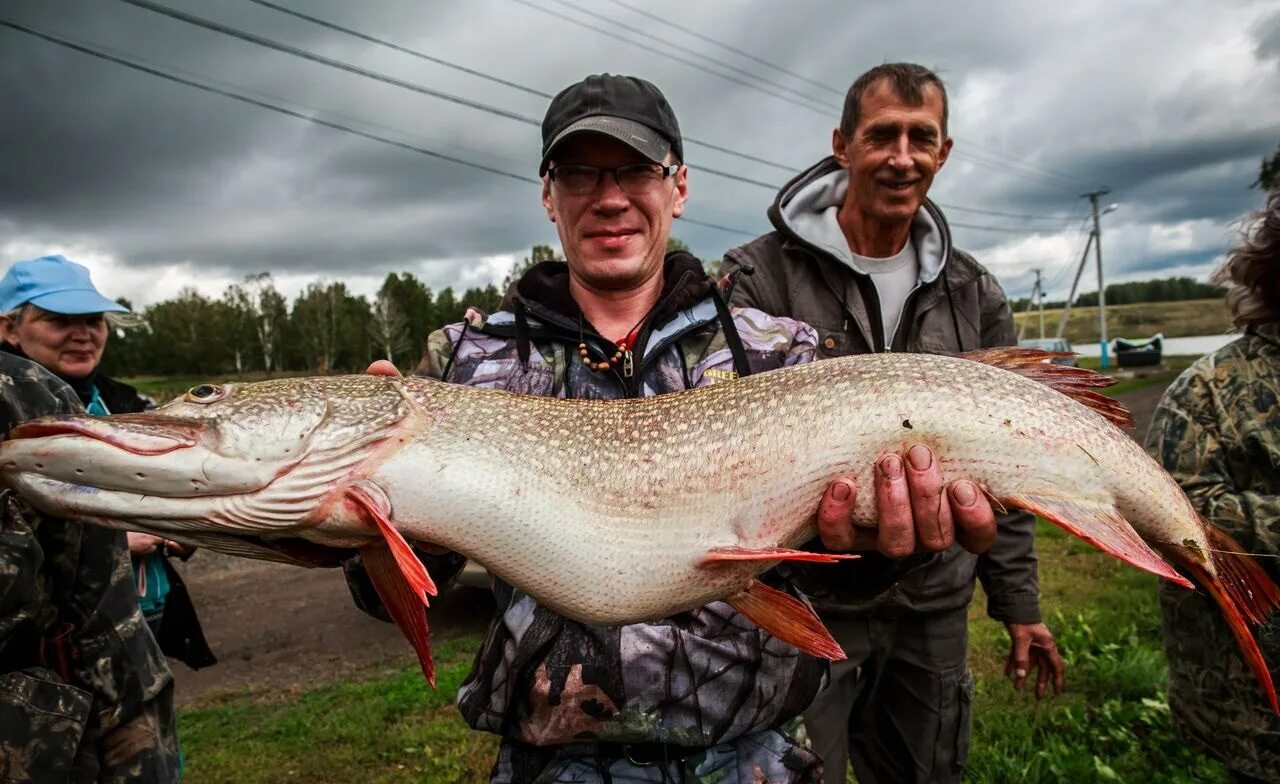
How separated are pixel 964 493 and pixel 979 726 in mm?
3192

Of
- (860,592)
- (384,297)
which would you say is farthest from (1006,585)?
(384,297)

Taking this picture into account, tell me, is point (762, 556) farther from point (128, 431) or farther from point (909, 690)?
point (909, 690)

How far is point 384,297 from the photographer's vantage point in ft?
185

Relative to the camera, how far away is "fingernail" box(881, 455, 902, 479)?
2.04 meters

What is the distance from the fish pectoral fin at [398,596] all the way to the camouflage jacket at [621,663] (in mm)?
234

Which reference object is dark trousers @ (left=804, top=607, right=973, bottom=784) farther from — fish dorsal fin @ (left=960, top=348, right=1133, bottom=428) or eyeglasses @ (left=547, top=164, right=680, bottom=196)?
eyeglasses @ (left=547, top=164, right=680, bottom=196)

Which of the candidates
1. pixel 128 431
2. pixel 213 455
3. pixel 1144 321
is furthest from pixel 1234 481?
pixel 1144 321

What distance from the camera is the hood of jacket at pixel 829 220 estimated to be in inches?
133

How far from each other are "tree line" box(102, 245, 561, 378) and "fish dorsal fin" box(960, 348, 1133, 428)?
5438 centimetres

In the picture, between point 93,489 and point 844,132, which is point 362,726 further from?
point 844,132

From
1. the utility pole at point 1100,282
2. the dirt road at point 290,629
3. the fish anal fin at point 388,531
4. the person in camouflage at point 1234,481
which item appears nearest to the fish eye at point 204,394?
the fish anal fin at point 388,531

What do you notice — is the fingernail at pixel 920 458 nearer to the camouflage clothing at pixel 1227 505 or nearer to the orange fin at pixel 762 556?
the orange fin at pixel 762 556

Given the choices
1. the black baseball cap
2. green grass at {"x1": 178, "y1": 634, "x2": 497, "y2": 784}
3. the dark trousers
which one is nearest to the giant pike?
the black baseball cap

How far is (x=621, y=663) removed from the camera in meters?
2.03
